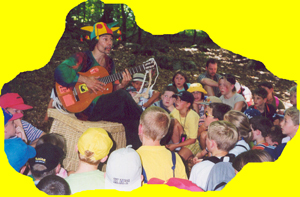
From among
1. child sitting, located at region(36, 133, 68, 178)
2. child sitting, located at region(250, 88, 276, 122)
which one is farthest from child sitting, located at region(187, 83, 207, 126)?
child sitting, located at region(36, 133, 68, 178)

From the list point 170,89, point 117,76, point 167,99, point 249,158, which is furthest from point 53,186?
point 249,158

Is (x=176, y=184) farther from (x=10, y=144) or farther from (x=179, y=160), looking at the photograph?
(x=10, y=144)

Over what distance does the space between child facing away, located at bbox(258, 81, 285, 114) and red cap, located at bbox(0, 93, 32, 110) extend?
3.10 meters

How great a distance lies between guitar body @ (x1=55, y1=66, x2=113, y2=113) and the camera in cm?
527

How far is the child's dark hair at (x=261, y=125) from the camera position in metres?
5.42

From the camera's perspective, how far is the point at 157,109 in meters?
4.89

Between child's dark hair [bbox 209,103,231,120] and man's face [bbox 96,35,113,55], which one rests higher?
man's face [bbox 96,35,113,55]

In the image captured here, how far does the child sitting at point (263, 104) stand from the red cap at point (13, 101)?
9.65ft

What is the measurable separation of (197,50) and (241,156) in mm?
1552

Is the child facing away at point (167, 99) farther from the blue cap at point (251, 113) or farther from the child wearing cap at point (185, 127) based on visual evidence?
the blue cap at point (251, 113)

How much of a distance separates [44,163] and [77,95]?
946 millimetres

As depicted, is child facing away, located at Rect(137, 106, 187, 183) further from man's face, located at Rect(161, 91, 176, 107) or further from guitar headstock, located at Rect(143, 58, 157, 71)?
guitar headstock, located at Rect(143, 58, 157, 71)

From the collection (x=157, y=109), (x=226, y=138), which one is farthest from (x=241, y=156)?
(x=157, y=109)

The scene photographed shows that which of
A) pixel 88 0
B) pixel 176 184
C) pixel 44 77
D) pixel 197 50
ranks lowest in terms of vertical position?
pixel 176 184
